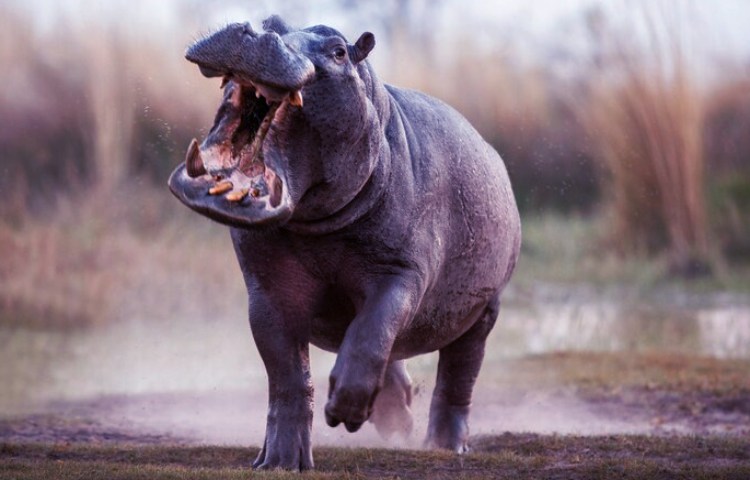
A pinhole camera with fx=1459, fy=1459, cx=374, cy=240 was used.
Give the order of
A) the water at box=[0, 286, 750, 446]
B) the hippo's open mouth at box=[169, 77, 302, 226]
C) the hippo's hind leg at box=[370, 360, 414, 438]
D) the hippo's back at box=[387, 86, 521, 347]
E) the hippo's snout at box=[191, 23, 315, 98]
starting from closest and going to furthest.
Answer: the hippo's snout at box=[191, 23, 315, 98], the hippo's open mouth at box=[169, 77, 302, 226], the hippo's back at box=[387, 86, 521, 347], the hippo's hind leg at box=[370, 360, 414, 438], the water at box=[0, 286, 750, 446]

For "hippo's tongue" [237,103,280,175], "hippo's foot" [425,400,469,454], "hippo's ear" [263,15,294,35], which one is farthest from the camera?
"hippo's foot" [425,400,469,454]

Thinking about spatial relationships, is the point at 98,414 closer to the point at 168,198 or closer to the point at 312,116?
the point at 312,116

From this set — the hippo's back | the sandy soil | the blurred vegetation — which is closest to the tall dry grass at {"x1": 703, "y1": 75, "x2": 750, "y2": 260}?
the blurred vegetation

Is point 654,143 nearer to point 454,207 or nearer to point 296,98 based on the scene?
point 454,207

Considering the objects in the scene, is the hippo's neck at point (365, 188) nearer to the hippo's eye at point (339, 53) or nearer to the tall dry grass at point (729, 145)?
the hippo's eye at point (339, 53)

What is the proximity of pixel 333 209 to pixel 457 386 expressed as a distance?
5.61 ft

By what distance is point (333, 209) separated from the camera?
500 centimetres

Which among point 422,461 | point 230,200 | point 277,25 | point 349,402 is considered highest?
point 277,25

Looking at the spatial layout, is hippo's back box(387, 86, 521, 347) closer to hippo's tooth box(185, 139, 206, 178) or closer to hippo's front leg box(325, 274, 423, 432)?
hippo's front leg box(325, 274, 423, 432)

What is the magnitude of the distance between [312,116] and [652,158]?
7.78m

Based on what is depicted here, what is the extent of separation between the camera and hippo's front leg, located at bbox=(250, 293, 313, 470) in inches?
202

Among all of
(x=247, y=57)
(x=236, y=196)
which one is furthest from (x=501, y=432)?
(x=247, y=57)

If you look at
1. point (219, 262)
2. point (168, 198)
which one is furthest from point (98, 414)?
point (168, 198)

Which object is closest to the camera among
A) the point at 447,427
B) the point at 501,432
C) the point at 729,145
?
the point at 447,427
